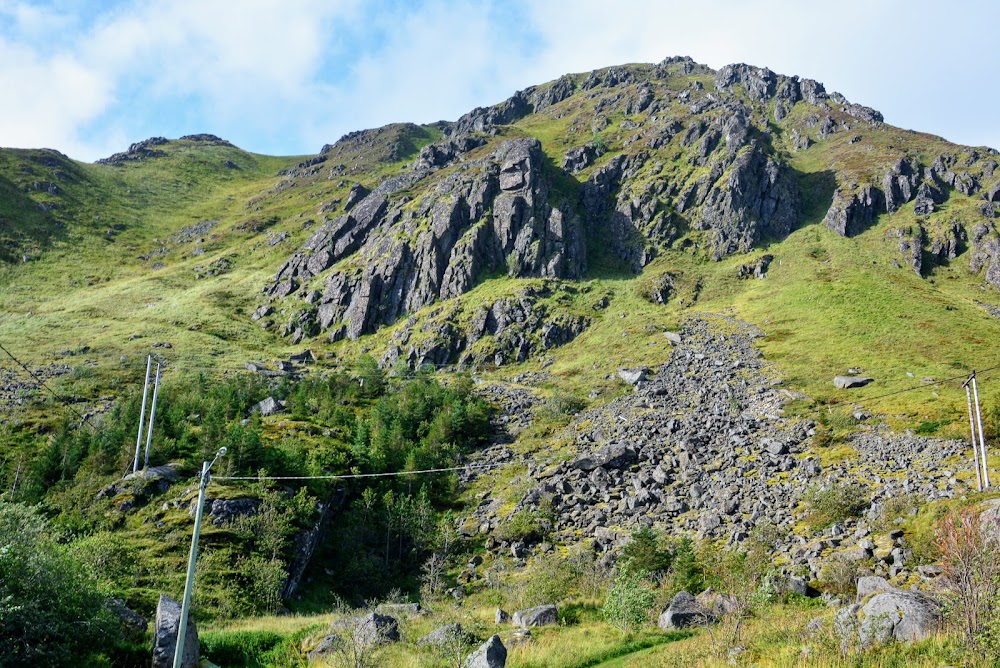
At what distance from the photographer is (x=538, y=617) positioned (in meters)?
25.2

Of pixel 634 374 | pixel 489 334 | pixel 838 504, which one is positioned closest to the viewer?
pixel 838 504

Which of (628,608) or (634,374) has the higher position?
(634,374)

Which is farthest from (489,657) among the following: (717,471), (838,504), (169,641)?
(717,471)

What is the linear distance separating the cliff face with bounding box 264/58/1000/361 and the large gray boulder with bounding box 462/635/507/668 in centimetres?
7108

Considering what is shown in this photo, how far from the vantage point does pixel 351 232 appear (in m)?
136

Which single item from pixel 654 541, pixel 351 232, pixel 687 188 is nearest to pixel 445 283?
pixel 351 232

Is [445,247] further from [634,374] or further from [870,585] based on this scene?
[870,585]

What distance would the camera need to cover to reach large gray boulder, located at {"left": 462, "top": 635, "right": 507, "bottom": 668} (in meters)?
18.6

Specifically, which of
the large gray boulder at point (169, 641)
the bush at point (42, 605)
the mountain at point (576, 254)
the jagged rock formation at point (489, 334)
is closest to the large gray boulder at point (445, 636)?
the large gray boulder at point (169, 641)

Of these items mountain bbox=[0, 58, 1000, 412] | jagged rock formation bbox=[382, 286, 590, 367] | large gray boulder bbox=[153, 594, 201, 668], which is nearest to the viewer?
large gray boulder bbox=[153, 594, 201, 668]

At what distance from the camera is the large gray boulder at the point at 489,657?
18.6m

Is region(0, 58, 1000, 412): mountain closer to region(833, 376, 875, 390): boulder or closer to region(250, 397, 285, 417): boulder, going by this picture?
region(833, 376, 875, 390): boulder

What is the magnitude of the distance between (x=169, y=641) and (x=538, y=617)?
1480cm

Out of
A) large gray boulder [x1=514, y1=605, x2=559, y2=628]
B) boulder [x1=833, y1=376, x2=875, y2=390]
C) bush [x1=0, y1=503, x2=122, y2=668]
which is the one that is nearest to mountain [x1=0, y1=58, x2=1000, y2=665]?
boulder [x1=833, y1=376, x2=875, y2=390]
